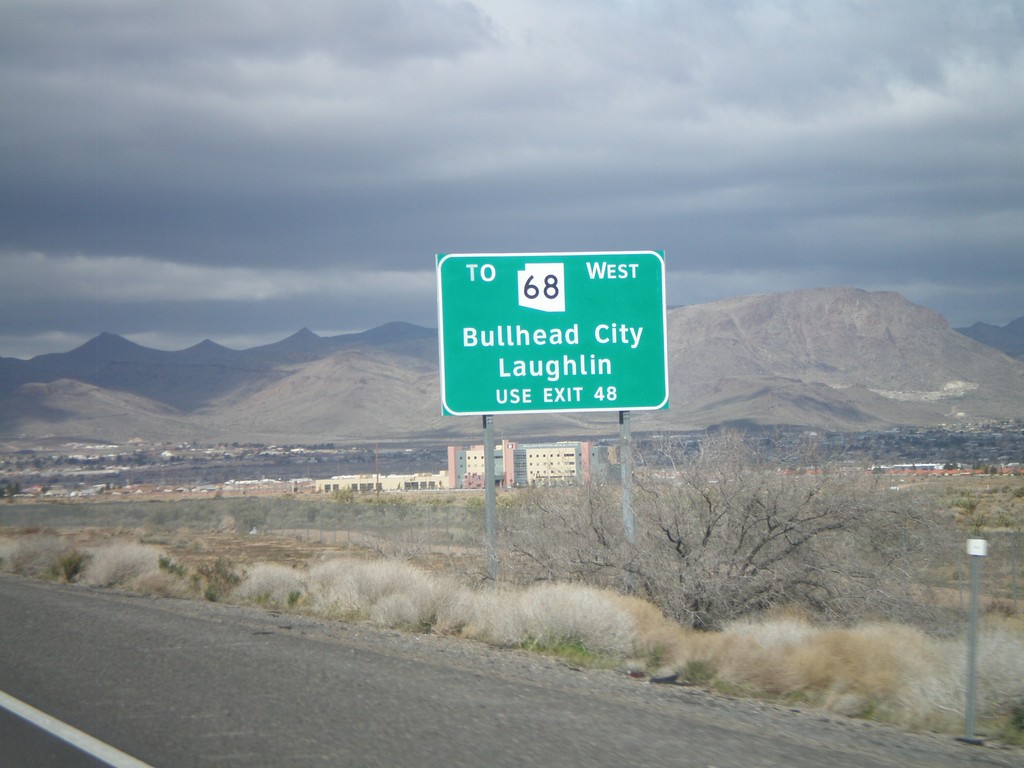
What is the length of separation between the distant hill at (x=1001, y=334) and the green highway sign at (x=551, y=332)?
452ft

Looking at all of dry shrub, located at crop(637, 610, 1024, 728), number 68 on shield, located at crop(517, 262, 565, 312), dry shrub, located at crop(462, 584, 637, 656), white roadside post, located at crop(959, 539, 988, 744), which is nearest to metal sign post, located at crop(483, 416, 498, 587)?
number 68 on shield, located at crop(517, 262, 565, 312)

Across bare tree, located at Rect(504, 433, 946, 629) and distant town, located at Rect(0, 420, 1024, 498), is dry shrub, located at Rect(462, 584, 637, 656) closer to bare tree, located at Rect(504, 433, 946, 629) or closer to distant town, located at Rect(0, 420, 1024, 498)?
bare tree, located at Rect(504, 433, 946, 629)

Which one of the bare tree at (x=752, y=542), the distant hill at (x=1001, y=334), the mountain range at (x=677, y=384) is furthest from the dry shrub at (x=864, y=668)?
the distant hill at (x=1001, y=334)

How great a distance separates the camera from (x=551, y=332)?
16.5m

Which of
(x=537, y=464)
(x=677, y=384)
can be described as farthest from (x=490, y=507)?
(x=677, y=384)

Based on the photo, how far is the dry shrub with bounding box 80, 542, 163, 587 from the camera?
2130cm

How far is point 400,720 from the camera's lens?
870 centimetres

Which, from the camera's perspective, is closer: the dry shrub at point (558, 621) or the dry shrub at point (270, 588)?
the dry shrub at point (558, 621)

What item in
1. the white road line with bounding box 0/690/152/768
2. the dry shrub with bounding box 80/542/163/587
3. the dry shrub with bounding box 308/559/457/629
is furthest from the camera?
the dry shrub with bounding box 80/542/163/587

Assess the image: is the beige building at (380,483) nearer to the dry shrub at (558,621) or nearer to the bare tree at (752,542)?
the bare tree at (752,542)

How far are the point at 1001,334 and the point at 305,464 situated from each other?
10982cm

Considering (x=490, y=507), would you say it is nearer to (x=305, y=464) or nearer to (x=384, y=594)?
(x=384, y=594)

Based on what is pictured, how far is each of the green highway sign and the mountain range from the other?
61.3 metres

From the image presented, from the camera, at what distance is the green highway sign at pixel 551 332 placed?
16328 millimetres
